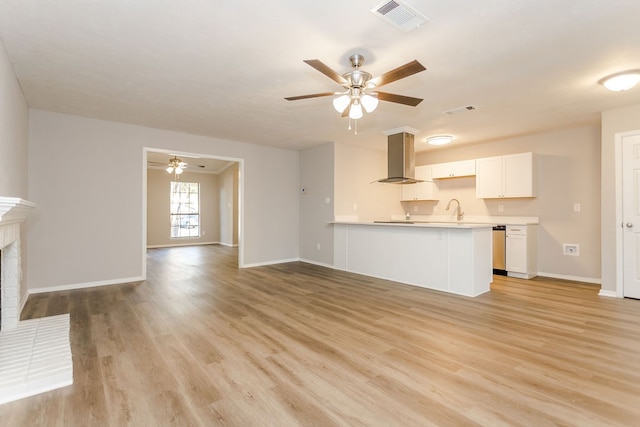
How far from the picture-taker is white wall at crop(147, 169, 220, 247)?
31.5 feet

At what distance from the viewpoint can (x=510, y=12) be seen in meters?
2.14

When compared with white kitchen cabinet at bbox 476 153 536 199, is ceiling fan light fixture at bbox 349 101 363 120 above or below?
above

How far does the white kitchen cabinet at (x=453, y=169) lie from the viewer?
601cm

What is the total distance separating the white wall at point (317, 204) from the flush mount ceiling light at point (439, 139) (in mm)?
1862

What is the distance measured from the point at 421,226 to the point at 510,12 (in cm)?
279

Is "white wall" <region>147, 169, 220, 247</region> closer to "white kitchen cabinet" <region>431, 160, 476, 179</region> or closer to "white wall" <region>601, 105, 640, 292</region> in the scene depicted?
"white kitchen cabinet" <region>431, 160, 476, 179</region>

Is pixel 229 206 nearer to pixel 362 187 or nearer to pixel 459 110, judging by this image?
pixel 362 187

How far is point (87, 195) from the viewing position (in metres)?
4.57

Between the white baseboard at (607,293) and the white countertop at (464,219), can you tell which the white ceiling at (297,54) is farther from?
the white baseboard at (607,293)

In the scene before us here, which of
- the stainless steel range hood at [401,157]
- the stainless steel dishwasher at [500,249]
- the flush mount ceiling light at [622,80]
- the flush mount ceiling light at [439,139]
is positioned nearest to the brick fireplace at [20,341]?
the stainless steel range hood at [401,157]

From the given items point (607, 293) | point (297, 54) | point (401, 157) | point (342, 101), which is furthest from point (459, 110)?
point (607, 293)

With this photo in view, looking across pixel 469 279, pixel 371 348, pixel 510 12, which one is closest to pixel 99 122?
pixel 371 348

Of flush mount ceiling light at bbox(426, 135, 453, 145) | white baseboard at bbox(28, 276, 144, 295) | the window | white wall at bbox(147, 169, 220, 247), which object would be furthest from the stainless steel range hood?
the window

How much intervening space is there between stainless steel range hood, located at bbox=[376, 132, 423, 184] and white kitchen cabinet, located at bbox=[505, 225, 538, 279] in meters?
2.00
